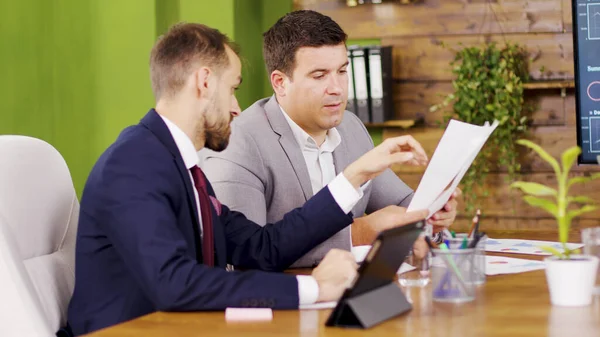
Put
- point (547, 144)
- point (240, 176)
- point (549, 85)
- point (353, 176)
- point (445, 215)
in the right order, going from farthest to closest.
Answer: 1. point (547, 144)
2. point (549, 85)
3. point (240, 176)
4. point (445, 215)
5. point (353, 176)

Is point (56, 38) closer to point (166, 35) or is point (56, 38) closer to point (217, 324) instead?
point (166, 35)

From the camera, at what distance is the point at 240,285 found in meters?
A: 1.48

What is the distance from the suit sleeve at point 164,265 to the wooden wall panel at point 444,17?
327 centimetres

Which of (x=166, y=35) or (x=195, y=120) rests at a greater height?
(x=166, y=35)

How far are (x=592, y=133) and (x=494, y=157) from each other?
205 cm

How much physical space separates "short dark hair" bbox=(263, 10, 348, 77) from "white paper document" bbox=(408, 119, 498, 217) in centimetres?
78

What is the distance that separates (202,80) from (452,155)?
1.72 feet

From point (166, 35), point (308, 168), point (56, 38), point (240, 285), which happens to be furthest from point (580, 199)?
point (56, 38)

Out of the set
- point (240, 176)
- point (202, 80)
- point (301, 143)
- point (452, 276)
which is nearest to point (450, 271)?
point (452, 276)

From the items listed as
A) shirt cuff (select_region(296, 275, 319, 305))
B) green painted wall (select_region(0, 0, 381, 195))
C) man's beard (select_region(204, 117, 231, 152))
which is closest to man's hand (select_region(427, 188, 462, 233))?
man's beard (select_region(204, 117, 231, 152))

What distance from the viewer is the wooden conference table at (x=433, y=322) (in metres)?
1.30

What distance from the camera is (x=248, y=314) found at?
1.44m

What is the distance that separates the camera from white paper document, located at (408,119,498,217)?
1728mm

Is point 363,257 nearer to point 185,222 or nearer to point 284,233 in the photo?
point 284,233
